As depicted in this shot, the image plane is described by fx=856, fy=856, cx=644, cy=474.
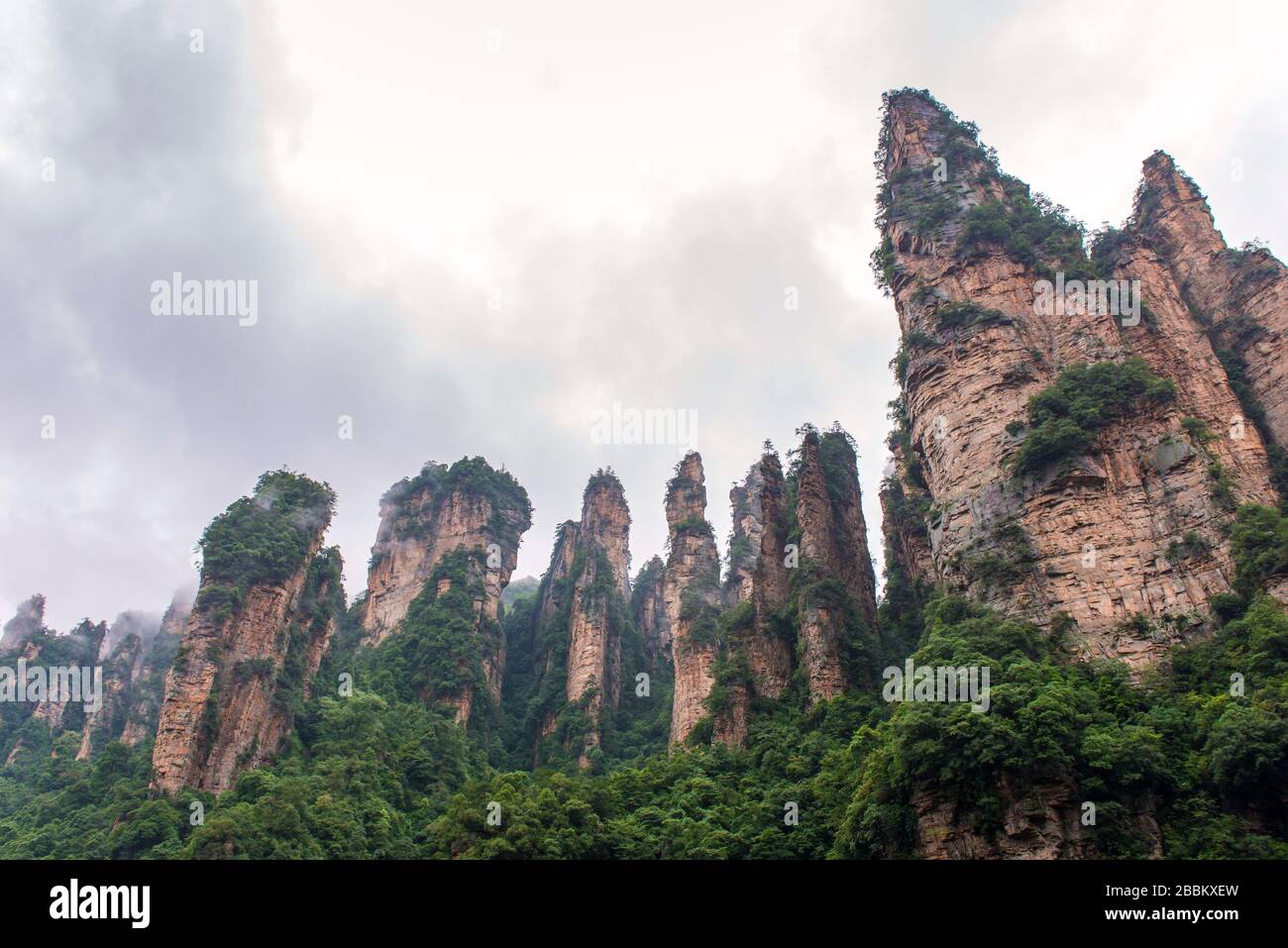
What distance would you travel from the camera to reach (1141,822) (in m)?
23.3

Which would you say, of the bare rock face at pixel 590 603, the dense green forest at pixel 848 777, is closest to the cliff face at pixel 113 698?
the dense green forest at pixel 848 777

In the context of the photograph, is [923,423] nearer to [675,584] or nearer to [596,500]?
[675,584]

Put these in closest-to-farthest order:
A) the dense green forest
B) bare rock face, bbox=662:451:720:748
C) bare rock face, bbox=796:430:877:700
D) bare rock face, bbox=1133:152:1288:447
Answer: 1. the dense green forest
2. bare rock face, bbox=1133:152:1288:447
3. bare rock face, bbox=796:430:877:700
4. bare rock face, bbox=662:451:720:748

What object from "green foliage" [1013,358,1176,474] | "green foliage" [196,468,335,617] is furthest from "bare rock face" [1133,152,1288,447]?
"green foliage" [196,468,335,617]

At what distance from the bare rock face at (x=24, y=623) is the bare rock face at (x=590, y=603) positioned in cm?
4539

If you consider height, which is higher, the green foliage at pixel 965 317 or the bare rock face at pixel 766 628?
the green foliage at pixel 965 317

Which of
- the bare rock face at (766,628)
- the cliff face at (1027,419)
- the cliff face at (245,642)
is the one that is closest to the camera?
the cliff face at (1027,419)

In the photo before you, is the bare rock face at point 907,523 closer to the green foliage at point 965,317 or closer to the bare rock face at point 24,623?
the green foliage at point 965,317

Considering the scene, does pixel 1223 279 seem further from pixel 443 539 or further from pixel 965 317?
pixel 443 539

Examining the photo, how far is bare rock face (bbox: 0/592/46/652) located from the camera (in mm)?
77125

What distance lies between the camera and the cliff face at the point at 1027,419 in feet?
104

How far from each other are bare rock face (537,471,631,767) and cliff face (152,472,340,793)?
19.6m

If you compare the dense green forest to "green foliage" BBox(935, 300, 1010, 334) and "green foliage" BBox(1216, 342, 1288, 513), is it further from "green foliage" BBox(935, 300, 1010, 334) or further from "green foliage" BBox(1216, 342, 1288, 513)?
"green foliage" BBox(935, 300, 1010, 334)

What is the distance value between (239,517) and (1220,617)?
47.7 metres
